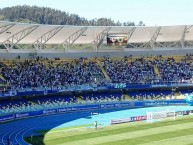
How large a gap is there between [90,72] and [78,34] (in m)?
6.67

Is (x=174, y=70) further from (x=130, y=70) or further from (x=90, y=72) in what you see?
(x=90, y=72)

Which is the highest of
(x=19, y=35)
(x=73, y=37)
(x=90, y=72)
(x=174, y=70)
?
(x=19, y=35)

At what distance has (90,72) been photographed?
→ 61.6 metres

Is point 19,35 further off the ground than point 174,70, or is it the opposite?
point 19,35

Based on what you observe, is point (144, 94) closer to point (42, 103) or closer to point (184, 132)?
point (42, 103)

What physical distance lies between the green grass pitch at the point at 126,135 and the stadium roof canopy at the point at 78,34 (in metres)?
19.9

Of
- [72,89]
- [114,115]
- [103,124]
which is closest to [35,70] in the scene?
[72,89]

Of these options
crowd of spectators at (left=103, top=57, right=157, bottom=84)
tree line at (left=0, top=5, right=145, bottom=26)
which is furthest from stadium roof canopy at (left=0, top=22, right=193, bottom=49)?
tree line at (left=0, top=5, right=145, bottom=26)

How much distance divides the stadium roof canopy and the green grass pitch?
19.9 m

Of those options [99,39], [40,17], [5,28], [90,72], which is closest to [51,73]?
[90,72]

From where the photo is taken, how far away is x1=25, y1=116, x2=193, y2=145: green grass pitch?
3316 centimetres

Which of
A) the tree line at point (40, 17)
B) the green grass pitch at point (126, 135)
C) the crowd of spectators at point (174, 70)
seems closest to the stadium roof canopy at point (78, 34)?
the crowd of spectators at point (174, 70)

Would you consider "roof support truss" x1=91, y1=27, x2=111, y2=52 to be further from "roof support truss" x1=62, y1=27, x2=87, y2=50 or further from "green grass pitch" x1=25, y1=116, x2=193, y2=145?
"green grass pitch" x1=25, y1=116, x2=193, y2=145

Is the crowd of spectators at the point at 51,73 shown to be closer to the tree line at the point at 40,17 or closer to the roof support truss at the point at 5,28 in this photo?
the roof support truss at the point at 5,28
